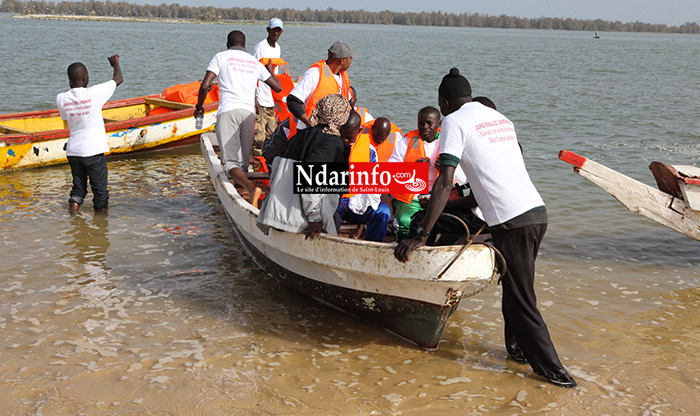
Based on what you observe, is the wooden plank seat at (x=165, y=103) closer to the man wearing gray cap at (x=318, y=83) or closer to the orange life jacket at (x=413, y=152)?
the man wearing gray cap at (x=318, y=83)

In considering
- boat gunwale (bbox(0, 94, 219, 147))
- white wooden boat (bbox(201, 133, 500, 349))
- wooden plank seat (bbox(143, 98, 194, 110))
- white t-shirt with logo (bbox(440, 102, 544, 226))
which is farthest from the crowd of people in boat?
wooden plank seat (bbox(143, 98, 194, 110))

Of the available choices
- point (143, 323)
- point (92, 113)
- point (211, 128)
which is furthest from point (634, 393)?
point (211, 128)

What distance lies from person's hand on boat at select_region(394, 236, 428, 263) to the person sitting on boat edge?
0.73m

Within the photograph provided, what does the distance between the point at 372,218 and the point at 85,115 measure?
4.22 metres

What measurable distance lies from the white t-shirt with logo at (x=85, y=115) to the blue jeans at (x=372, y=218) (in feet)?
12.0

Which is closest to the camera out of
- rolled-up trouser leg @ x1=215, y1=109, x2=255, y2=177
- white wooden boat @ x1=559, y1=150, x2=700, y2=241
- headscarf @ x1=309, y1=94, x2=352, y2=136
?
headscarf @ x1=309, y1=94, x2=352, y2=136

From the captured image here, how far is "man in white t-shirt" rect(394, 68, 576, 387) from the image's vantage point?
388cm

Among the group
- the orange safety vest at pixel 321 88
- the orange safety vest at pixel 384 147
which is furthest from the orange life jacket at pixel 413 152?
the orange safety vest at pixel 321 88

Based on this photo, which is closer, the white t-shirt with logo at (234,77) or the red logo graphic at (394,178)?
the red logo graphic at (394,178)

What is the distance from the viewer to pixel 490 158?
3.94 metres

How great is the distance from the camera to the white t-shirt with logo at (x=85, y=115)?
736 cm

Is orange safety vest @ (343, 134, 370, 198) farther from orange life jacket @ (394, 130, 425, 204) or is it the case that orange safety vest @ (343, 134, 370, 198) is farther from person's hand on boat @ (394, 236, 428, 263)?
person's hand on boat @ (394, 236, 428, 263)

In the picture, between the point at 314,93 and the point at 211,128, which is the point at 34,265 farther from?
the point at 211,128

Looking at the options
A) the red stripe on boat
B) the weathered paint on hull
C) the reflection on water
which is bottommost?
the reflection on water
